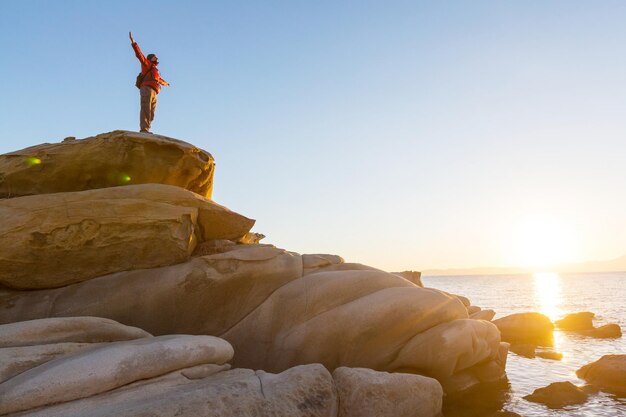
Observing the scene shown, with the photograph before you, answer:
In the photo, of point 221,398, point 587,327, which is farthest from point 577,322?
point 221,398

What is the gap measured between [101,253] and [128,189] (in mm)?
2130

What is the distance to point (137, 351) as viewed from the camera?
834 cm

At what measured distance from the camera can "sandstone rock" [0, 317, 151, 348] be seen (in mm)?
9039

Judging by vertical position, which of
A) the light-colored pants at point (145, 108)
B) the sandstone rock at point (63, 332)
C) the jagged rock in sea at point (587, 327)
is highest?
the light-colored pants at point (145, 108)

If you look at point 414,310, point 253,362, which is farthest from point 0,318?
point 414,310

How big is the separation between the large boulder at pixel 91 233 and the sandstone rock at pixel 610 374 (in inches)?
597

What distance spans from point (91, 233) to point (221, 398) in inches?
296

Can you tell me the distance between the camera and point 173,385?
835 cm

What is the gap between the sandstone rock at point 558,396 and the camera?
1288 cm

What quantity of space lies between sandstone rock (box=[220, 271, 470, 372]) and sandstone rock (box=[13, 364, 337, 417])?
295 cm

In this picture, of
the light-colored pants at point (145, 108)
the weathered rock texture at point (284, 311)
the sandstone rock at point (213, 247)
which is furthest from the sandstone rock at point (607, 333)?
the light-colored pants at point (145, 108)

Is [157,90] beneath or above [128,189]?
above

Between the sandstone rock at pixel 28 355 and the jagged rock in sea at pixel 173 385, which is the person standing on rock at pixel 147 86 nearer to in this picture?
the jagged rock in sea at pixel 173 385

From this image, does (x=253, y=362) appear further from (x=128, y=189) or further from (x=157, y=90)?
(x=157, y=90)
